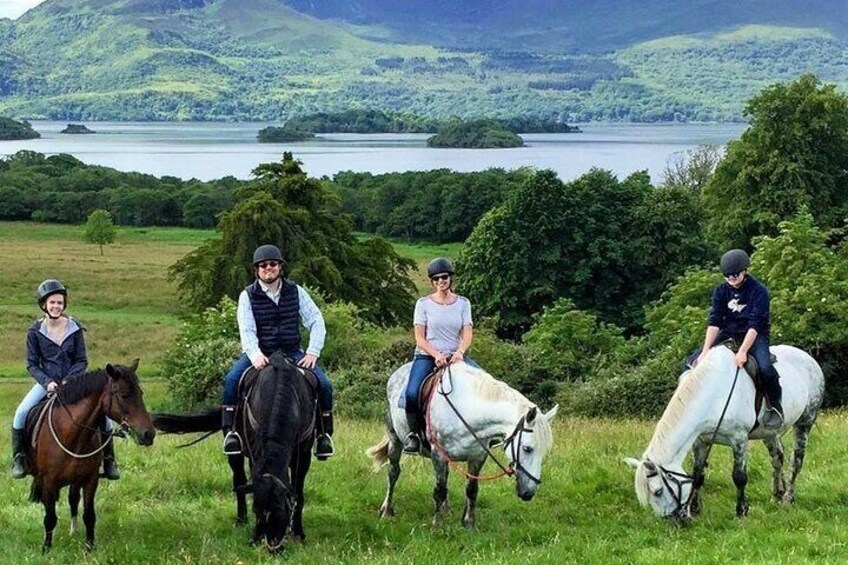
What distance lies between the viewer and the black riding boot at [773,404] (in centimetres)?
1050

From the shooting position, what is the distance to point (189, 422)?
1060 centimetres

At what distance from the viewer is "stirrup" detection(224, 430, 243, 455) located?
383 inches

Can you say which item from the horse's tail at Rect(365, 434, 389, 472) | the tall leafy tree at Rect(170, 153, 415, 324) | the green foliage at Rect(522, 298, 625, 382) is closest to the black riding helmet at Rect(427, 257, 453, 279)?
the horse's tail at Rect(365, 434, 389, 472)

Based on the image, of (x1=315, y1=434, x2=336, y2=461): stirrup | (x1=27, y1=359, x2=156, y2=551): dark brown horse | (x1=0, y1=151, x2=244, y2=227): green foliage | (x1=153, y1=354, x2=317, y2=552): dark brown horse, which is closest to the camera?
(x1=153, y1=354, x2=317, y2=552): dark brown horse


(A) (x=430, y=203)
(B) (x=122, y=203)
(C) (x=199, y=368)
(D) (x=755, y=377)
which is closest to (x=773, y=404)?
(D) (x=755, y=377)

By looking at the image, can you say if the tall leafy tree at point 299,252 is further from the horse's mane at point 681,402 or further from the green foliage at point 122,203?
the green foliage at point 122,203

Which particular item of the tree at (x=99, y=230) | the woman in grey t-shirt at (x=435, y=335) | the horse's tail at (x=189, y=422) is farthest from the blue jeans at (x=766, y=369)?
the tree at (x=99, y=230)

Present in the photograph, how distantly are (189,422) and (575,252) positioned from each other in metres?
37.3

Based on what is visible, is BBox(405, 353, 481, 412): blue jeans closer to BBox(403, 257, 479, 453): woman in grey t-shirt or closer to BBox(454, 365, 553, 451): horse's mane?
BBox(403, 257, 479, 453): woman in grey t-shirt

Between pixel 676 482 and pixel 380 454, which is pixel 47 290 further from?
pixel 676 482

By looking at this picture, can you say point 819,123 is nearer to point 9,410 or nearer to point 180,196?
point 9,410

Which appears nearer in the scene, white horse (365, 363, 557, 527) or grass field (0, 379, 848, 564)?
grass field (0, 379, 848, 564)

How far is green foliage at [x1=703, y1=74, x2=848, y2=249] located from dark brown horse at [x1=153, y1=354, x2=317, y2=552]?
120 feet

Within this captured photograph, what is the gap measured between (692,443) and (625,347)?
22685 mm
